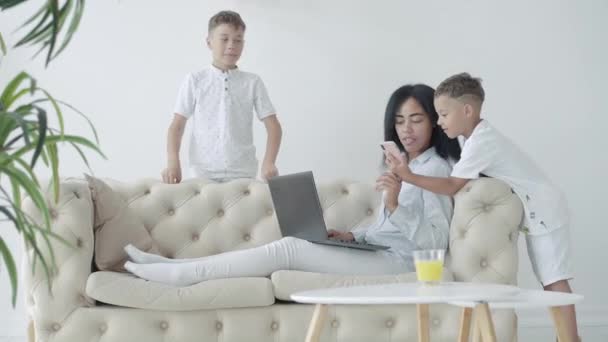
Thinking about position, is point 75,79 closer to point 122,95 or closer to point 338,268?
point 122,95

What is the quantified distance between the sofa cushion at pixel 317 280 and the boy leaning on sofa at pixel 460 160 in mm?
344

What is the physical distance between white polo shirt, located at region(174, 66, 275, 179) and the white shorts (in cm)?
130

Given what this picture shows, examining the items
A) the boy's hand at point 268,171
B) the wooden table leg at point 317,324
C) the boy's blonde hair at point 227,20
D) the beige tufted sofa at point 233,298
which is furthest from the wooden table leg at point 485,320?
the boy's blonde hair at point 227,20

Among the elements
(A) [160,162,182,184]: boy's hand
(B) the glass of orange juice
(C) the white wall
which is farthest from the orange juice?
(C) the white wall

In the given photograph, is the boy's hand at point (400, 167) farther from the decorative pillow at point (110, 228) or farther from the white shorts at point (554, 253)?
the decorative pillow at point (110, 228)

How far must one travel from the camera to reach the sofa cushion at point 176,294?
2.61 meters

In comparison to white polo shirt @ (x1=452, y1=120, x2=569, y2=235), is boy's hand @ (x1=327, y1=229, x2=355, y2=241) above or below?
below

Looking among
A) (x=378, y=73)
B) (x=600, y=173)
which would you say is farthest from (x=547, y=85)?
(x=378, y=73)

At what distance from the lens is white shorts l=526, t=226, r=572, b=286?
293 cm

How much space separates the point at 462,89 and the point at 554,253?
65 cm

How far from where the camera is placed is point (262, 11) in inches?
166

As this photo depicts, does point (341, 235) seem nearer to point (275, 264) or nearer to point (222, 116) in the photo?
point (275, 264)

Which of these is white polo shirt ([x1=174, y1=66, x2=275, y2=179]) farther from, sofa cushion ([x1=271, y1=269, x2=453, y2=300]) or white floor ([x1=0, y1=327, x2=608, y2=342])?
white floor ([x1=0, y1=327, x2=608, y2=342])

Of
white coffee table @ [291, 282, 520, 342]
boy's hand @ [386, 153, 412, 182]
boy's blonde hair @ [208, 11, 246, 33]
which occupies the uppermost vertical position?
boy's blonde hair @ [208, 11, 246, 33]
